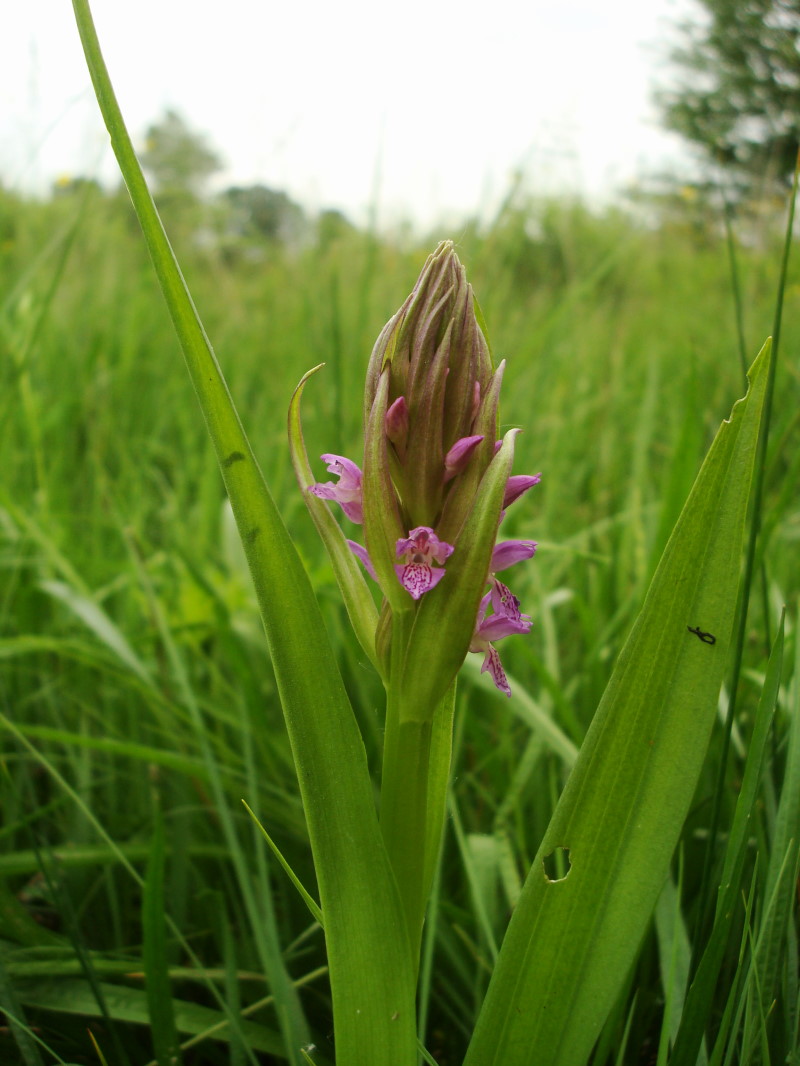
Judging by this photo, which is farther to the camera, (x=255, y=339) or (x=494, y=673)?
(x=255, y=339)

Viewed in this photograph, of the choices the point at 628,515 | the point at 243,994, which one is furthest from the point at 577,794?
the point at 628,515

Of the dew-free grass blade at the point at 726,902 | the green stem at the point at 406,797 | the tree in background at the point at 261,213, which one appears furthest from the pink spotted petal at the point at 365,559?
the tree in background at the point at 261,213

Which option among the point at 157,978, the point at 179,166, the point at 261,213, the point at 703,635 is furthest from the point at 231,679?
the point at 179,166

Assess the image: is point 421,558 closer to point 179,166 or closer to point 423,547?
point 423,547

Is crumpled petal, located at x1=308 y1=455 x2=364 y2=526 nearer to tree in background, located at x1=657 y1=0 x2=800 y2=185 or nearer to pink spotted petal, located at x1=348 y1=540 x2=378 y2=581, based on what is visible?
pink spotted petal, located at x1=348 y1=540 x2=378 y2=581

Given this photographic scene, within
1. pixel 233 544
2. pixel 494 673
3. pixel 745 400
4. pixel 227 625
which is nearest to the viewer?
pixel 745 400

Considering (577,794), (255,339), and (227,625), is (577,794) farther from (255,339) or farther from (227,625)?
(255,339)
